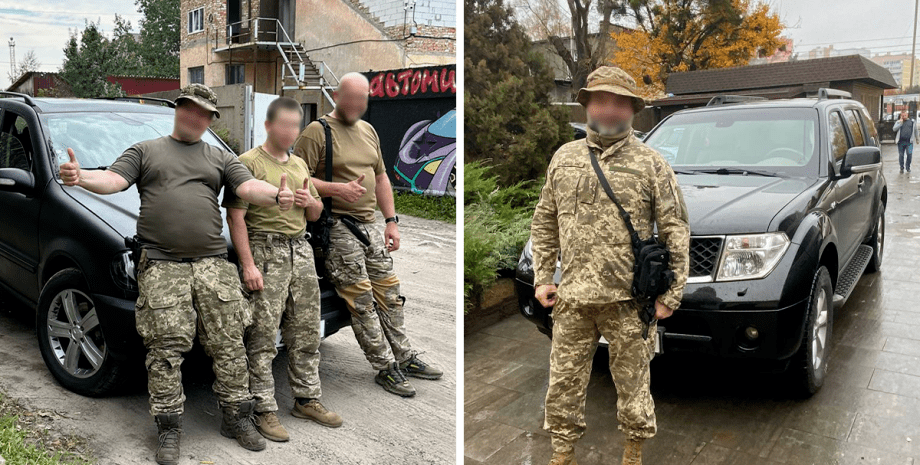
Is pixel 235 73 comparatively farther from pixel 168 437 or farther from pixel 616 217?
pixel 616 217

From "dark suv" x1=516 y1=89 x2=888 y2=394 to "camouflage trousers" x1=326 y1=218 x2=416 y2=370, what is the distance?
840mm

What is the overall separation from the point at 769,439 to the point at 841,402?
0.73 m

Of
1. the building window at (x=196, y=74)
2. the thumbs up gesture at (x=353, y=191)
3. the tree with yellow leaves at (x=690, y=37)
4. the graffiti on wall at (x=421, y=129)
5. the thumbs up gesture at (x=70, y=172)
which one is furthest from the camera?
the building window at (x=196, y=74)

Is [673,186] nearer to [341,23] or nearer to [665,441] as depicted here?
[665,441]

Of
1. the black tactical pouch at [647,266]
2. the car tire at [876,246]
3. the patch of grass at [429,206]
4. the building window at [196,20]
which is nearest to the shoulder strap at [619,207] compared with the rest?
the black tactical pouch at [647,266]

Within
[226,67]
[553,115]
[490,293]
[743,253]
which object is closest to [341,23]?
[226,67]

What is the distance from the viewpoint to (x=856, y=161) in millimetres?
4805

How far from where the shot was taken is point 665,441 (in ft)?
12.5

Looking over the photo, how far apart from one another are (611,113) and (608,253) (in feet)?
2.00

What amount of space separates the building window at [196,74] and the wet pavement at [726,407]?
28.5 meters

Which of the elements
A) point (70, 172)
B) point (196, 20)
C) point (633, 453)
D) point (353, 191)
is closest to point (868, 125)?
point (633, 453)

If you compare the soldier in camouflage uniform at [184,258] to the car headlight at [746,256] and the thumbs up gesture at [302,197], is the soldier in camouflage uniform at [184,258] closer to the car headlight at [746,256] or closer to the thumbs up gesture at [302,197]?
the thumbs up gesture at [302,197]

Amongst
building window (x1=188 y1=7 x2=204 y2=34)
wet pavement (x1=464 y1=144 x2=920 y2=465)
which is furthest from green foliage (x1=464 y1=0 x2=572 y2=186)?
building window (x1=188 y1=7 x2=204 y2=34)

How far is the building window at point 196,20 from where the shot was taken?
30375mm
